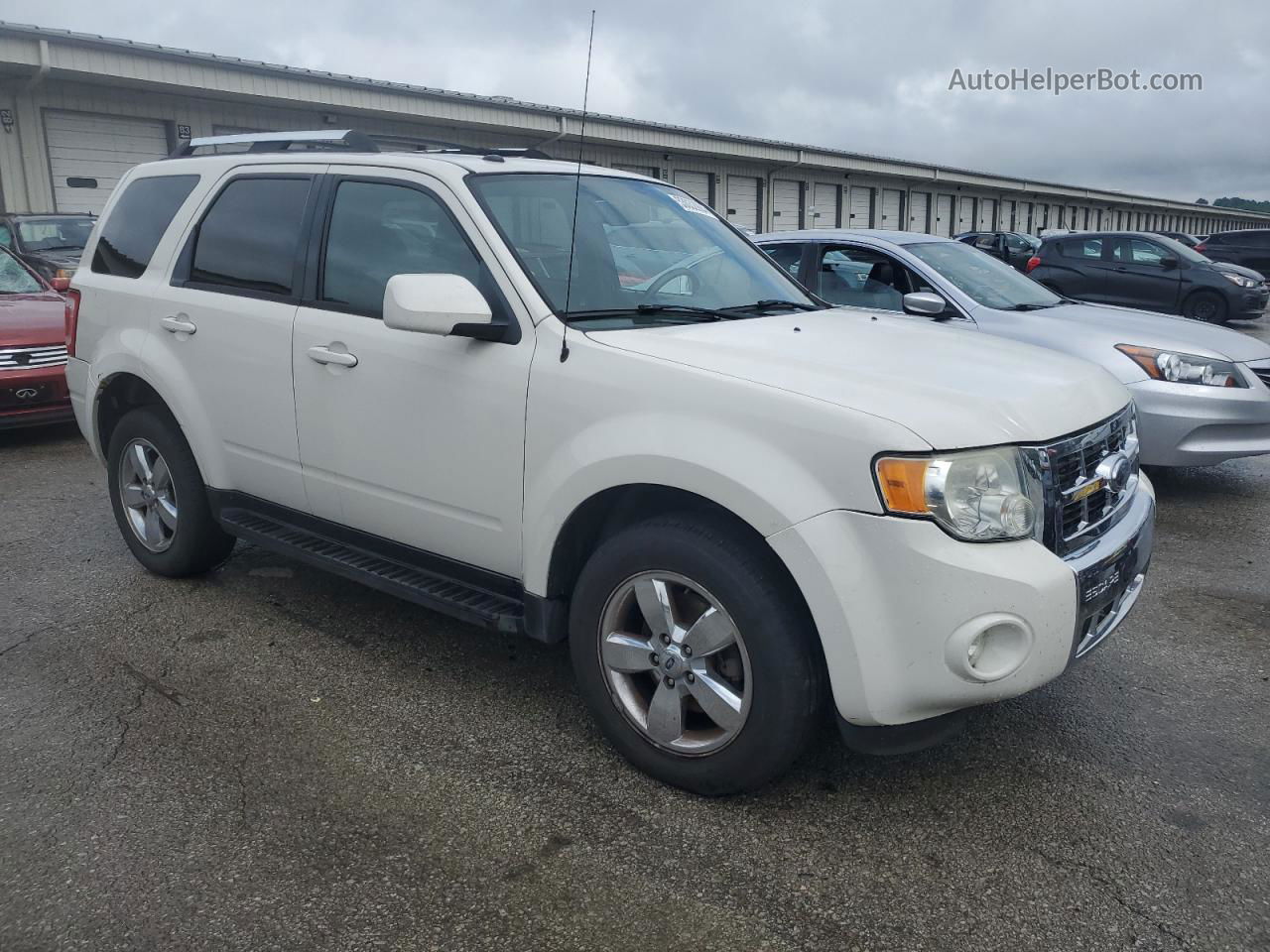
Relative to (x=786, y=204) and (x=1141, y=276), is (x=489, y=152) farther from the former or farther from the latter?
(x=786, y=204)

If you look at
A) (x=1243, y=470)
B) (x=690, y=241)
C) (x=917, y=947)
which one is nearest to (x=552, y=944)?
Answer: (x=917, y=947)

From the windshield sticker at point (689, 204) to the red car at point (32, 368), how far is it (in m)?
5.26

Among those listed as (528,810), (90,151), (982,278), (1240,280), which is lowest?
(528,810)

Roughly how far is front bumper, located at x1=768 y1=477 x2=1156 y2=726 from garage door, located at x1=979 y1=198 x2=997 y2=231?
165 feet

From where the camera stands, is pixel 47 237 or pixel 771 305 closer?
pixel 771 305

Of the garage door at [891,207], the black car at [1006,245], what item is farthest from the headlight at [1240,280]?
the garage door at [891,207]

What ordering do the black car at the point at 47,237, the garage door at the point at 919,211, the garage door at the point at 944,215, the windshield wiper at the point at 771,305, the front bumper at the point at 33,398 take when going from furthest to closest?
the garage door at the point at 944,215 → the garage door at the point at 919,211 → the black car at the point at 47,237 → the front bumper at the point at 33,398 → the windshield wiper at the point at 771,305

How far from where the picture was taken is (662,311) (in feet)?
11.2

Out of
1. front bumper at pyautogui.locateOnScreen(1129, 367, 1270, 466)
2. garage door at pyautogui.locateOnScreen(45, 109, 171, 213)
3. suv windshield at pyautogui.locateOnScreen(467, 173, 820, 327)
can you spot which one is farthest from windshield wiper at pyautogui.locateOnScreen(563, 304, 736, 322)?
garage door at pyautogui.locateOnScreen(45, 109, 171, 213)

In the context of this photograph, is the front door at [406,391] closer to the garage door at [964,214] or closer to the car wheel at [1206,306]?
the car wheel at [1206,306]

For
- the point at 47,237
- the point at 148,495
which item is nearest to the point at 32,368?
the point at 148,495

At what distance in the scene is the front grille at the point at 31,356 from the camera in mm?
7488

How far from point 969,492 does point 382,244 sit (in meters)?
2.24

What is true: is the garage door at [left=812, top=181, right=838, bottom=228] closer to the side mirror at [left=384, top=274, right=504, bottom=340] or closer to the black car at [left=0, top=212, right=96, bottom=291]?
the black car at [left=0, top=212, right=96, bottom=291]
